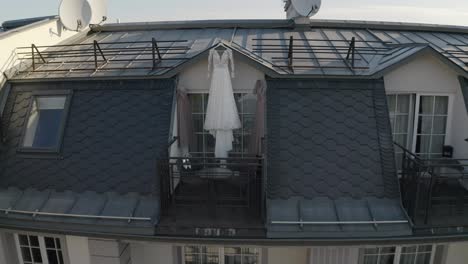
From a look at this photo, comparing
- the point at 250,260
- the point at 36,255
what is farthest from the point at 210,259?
the point at 36,255

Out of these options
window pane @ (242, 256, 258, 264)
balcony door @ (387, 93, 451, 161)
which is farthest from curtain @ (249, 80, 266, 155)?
balcony door @ (387, 93, 451, 161)

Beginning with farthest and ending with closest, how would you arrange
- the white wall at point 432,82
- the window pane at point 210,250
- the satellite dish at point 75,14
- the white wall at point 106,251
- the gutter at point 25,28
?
the satellite dish at point 75,14
the gutter at point 25,28
the window pane at point 210,250
the white wall at point 432,82
the white wall at point 106,251

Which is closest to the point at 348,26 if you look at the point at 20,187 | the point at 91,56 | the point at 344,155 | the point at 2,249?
the point at 344,155

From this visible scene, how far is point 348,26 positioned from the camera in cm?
1136

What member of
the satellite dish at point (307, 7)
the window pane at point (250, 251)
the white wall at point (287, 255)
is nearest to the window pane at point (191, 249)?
the window pane at point (250, 251)

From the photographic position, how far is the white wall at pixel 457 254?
22.9ft

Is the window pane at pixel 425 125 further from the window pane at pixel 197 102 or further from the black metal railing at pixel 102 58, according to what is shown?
the black metal railing at pixel 102 58

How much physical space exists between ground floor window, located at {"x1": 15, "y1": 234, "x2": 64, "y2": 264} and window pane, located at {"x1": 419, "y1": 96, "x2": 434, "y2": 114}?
984 cm

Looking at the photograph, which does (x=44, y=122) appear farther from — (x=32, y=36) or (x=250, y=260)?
(x=250, y=260)

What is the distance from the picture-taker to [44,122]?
7.54 meters

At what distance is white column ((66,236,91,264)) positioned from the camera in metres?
6.81

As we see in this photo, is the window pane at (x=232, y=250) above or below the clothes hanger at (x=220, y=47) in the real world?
below

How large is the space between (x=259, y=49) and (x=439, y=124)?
17.5 feet

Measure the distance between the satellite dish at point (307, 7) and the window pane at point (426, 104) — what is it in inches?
216
